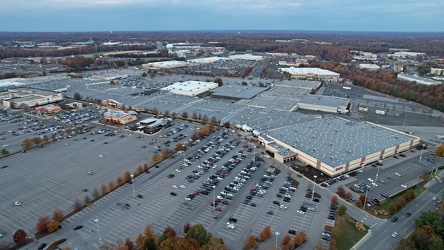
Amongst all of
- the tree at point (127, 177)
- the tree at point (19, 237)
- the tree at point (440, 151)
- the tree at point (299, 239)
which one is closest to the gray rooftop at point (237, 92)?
the tree at point (440, 151)

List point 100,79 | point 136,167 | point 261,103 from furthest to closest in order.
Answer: point 100,79 → point 261,103 → point 136,167

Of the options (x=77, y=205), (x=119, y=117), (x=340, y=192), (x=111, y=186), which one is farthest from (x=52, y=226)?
(x=119, y=117)

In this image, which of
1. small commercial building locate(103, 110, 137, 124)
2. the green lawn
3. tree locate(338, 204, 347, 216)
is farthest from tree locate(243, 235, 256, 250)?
small commercial building locate(103, 110, 137, 124)

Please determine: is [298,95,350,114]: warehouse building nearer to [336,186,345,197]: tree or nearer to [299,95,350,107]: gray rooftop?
[299,95,350,107]: gray rooftop

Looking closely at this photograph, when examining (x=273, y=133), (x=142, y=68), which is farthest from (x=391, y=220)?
(x=142, y=68)

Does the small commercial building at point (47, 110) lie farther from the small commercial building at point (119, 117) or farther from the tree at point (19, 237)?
the tree at point (19, 237)

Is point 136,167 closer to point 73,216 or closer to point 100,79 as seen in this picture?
point 73,216

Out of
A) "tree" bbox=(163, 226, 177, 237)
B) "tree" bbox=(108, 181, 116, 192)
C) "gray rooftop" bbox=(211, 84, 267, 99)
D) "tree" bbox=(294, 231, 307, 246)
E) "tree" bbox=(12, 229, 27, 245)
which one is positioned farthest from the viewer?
"gray rooftop" bbox=(211, 84, 267, 99)
